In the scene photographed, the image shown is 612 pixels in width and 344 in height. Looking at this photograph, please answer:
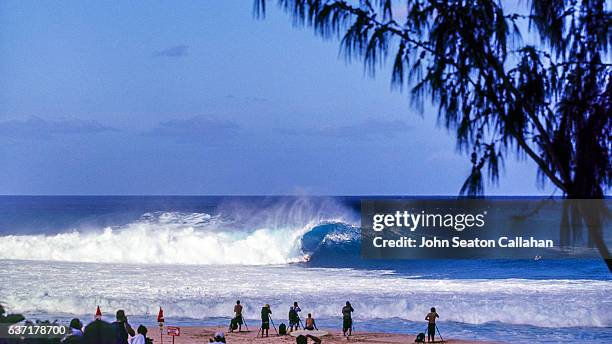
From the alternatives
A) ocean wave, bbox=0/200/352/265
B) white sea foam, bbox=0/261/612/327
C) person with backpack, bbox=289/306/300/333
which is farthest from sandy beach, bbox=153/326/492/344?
ocean wave, bbox=0/200/352/265

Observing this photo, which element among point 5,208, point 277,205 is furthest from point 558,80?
point 5,208

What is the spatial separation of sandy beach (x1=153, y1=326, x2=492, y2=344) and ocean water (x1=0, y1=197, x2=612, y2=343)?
581 mm

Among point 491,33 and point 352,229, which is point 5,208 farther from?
point 491,33

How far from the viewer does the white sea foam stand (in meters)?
9.88

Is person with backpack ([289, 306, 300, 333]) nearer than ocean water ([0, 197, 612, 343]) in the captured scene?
Yes

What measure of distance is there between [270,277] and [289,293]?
224 centimetres

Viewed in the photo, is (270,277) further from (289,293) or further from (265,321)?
(265,321)

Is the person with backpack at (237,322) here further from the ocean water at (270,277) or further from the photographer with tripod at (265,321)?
the ocean water at (270,277)

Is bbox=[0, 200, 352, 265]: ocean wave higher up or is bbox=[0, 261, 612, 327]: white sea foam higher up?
bbox=[0, 200, 352, 265]: ocean wave

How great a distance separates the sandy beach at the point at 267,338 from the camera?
7.04 metres

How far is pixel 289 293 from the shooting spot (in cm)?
1155

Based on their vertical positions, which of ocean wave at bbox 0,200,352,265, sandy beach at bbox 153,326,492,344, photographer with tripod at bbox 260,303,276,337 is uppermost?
ocean wave at bbox 0,200,352,265

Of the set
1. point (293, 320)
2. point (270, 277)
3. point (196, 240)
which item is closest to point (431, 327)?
point (293, 320)

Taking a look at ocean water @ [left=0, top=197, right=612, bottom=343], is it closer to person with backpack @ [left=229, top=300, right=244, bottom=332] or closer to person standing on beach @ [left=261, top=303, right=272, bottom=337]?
person with backpack @ [left=229, top=300, right=244, bottom=332]
